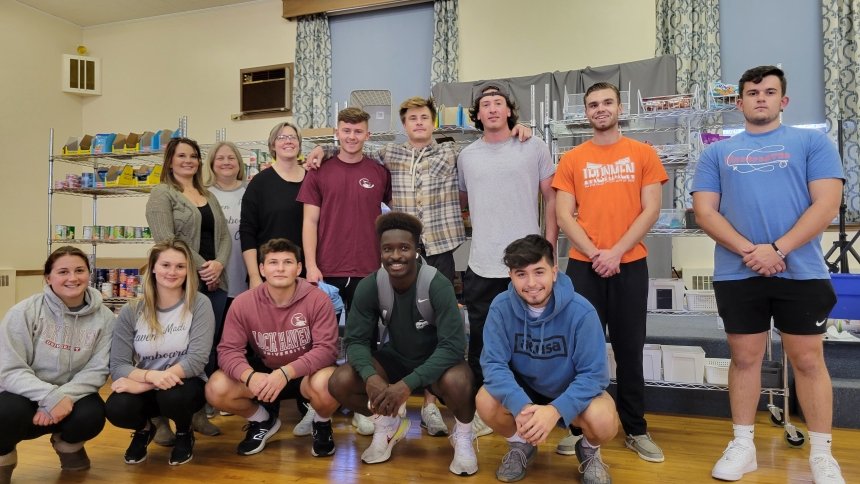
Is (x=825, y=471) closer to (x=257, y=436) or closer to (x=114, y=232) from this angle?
(x=257, y=436)

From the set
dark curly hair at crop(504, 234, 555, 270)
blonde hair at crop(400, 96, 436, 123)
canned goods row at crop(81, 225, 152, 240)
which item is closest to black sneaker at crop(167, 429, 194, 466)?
dark curly hair at crop(504, 234, 555, 270)

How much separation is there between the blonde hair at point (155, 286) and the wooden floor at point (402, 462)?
597mm

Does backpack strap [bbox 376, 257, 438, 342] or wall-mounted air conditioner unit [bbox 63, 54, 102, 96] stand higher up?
wall-mounted air conditioner unit [bbox 63, 54, 102, 96]

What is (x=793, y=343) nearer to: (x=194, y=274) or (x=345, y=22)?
(x=194, y=274)

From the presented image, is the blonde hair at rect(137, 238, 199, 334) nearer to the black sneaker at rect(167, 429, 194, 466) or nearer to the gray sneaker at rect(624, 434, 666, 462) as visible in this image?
the black sneaker at rect(167, 429, 194, 466)

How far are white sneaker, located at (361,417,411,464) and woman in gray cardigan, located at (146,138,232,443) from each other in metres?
0.92

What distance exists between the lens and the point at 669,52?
5859 mm

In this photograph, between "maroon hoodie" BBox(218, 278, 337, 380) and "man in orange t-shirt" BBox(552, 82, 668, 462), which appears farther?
"maroon hoodie" BBox(218, 278, 337, 380)

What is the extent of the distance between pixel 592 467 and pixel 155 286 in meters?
1.96

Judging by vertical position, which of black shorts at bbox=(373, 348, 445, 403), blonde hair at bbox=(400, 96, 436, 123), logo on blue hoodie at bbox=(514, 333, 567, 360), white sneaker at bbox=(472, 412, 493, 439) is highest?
blonde hair at bbox=(400, 96, 436, 123)

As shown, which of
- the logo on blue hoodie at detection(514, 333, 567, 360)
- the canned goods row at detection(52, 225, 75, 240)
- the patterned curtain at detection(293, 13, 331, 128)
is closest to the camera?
the logo on blue hoodie at detection(514, 333, 567, 360)

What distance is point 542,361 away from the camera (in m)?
2.12

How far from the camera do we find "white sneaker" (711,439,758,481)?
7.02ft

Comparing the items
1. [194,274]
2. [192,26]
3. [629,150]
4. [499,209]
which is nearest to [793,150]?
[629,150]
